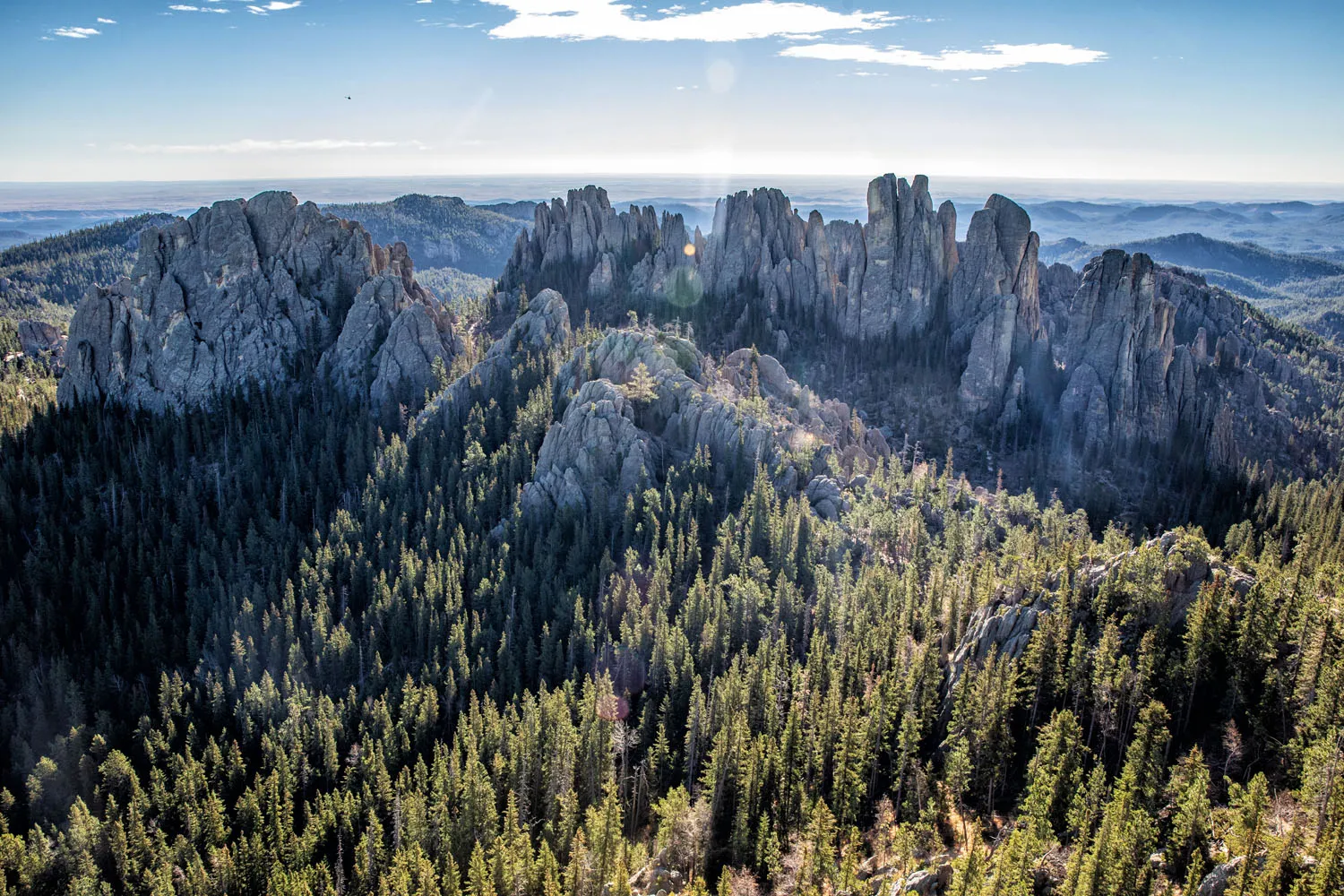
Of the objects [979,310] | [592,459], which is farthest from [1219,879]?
[979,310]

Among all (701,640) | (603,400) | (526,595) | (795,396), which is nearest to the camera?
(701,640)

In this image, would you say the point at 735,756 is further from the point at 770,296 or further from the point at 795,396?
the point at 770,296

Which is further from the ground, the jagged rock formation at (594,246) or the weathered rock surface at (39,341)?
the jagged rock formation at (594,246)

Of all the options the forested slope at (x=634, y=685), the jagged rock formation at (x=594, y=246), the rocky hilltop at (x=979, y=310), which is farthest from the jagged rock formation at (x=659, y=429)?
the jagged rock formation at (x=594, y=246)

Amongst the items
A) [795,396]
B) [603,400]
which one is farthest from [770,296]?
[603,400]

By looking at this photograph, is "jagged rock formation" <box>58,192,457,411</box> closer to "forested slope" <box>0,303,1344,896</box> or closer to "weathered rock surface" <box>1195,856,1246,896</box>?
"forested slope" <box>0,303,1344,896</box>

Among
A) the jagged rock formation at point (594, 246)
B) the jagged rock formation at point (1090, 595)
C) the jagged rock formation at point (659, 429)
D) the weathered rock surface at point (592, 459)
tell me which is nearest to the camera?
the jagged rock formation at point (1090, 595)

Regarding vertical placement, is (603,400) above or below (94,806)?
above

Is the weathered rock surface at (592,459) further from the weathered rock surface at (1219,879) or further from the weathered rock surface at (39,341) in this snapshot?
the weathered rock surface at (39,341)
